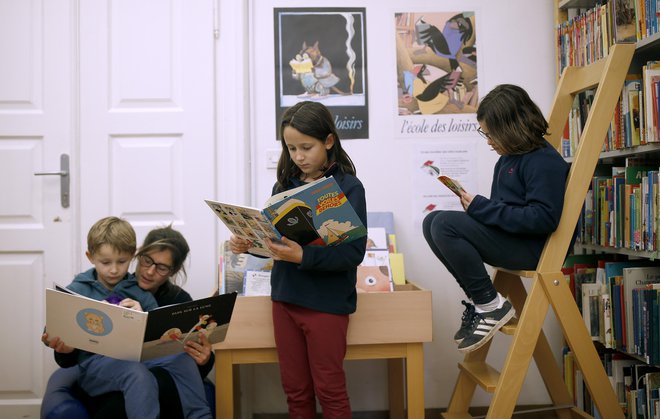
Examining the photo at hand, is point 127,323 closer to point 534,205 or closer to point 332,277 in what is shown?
point 332,277

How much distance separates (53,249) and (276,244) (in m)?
1.31

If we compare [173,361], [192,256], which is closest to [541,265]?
[173,361]

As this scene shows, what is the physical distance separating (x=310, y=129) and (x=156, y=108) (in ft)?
3.58

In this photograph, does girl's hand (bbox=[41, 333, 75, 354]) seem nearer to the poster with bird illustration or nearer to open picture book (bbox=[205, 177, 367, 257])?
open picture book (bbox=[205, 177, 367, 257])

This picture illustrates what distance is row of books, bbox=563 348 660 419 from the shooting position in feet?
6.15

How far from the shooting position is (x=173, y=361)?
1811mm

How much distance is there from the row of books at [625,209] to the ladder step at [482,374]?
0.60 metres

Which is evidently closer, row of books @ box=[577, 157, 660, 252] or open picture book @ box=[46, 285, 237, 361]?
open picture book @ box=[46, 285, 237, 361]

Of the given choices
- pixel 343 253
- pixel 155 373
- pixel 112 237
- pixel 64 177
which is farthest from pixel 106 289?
pixel 64 177

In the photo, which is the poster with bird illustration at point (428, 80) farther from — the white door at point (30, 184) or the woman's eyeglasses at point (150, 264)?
the white door at point (30, 184)

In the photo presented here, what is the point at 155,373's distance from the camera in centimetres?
177

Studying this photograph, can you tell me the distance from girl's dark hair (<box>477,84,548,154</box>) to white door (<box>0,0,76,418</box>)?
1.70 m

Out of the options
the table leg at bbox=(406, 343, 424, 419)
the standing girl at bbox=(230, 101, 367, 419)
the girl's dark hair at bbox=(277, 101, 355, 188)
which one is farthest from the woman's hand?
the table leg at bbox=(406, 343, 424, 419)

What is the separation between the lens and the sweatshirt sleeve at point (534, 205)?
5.46 ft
